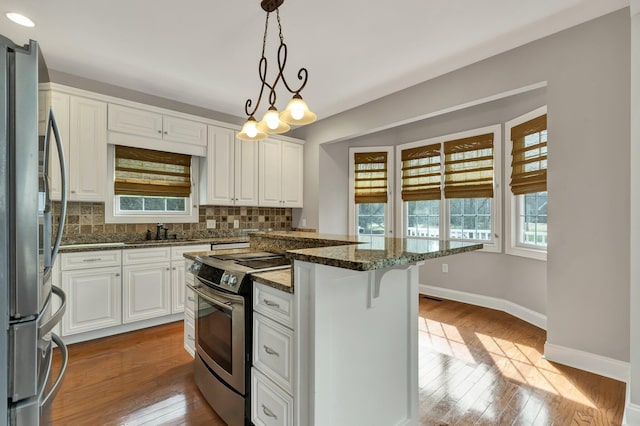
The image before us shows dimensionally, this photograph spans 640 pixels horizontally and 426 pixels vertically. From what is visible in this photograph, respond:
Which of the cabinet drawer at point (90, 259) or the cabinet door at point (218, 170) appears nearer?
the cabinet drawer at point (90, 259)

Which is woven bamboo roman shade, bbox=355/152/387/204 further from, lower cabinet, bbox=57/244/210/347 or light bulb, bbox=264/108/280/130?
light bulb, bbox=264/108/280/130

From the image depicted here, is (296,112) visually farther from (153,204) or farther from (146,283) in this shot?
(153,204)

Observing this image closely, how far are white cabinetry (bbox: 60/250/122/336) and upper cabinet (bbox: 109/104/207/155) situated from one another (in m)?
1.25

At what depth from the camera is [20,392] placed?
40.3 inches

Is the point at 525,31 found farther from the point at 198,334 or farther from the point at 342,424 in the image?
the point at 198,334

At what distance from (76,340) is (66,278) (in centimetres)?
62

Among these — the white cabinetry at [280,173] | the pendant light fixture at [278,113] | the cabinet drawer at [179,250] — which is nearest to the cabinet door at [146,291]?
the cabinet drawer at [179,250]

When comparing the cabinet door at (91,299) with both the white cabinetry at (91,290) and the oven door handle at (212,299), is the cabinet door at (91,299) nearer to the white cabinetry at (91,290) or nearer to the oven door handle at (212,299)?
the white cabinetry at (91,290)

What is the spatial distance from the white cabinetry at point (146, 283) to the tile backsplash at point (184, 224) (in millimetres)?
507

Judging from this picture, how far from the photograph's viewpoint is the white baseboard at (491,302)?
332 centimetres

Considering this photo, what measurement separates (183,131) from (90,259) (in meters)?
1.71

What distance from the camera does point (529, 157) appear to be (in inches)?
131

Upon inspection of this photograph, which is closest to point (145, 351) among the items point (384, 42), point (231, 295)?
point (231, 295)
